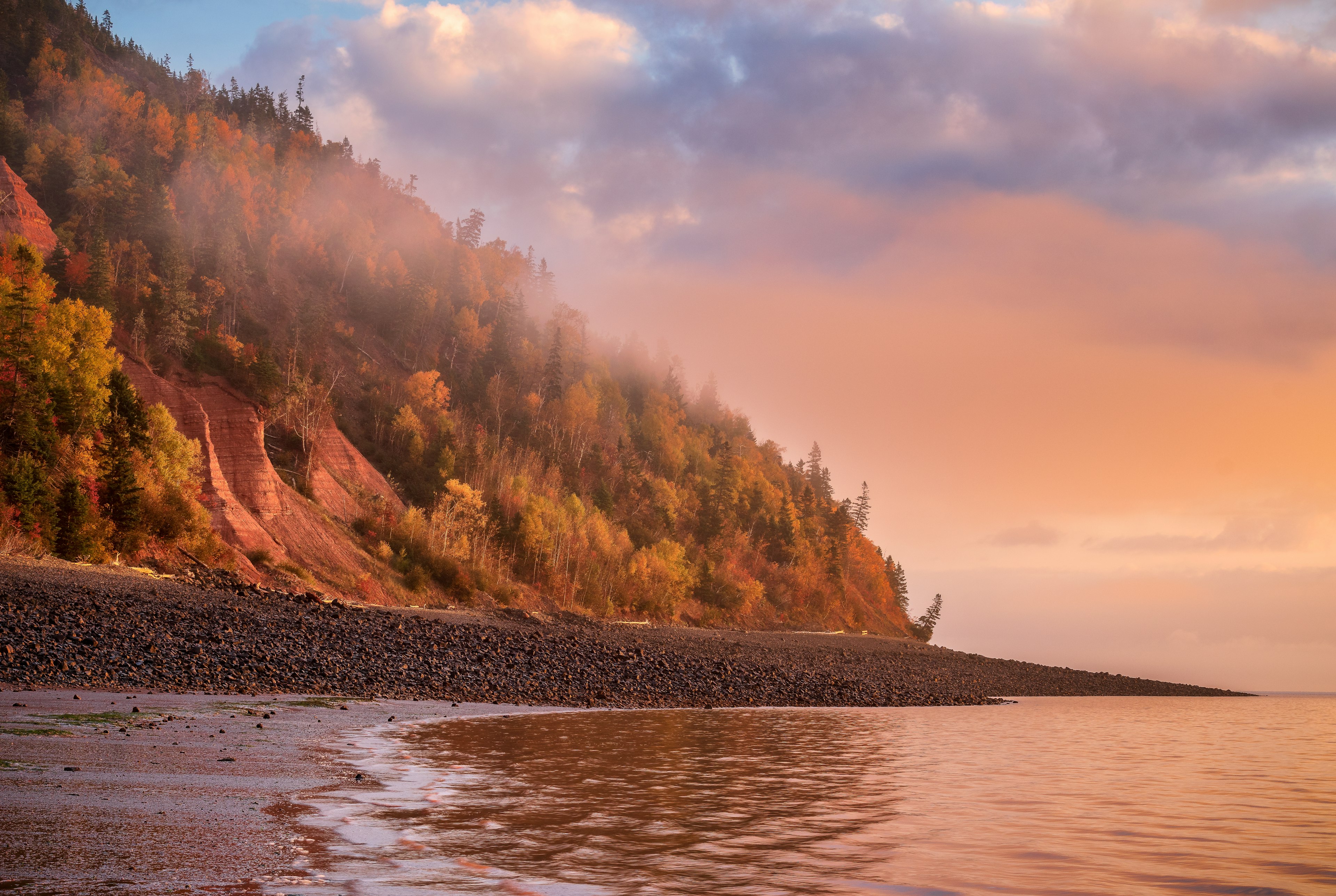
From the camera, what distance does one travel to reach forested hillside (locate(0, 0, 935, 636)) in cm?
4797

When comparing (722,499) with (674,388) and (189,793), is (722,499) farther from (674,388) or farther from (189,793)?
(189,793)

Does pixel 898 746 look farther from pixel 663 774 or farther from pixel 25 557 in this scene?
pixel 25 557

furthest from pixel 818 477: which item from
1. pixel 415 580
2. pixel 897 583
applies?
pixel 415 580

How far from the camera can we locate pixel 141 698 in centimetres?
1695

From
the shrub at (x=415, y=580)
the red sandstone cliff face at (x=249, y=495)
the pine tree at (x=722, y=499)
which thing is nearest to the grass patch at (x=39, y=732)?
the red sandstone cliff face at (x=249, y=495)

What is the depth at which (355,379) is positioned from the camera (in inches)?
3755

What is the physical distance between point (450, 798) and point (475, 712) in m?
12.3

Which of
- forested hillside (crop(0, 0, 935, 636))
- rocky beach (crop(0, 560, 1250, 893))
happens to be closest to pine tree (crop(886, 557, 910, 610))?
forested hillside (crop(0, 0, 935, 636))

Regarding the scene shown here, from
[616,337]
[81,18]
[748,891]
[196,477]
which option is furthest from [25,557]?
[81,18]

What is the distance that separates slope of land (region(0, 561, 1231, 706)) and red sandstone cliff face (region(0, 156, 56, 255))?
148 ft

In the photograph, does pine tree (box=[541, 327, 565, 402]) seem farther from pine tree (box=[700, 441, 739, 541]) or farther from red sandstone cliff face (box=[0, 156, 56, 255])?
red sandstone cliff face (box=[0, 156, 56, 255])

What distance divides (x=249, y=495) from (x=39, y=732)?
45.5 meters

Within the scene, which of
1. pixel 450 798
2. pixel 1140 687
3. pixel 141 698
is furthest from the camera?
pixel 1140 687

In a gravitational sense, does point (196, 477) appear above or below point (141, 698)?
above
